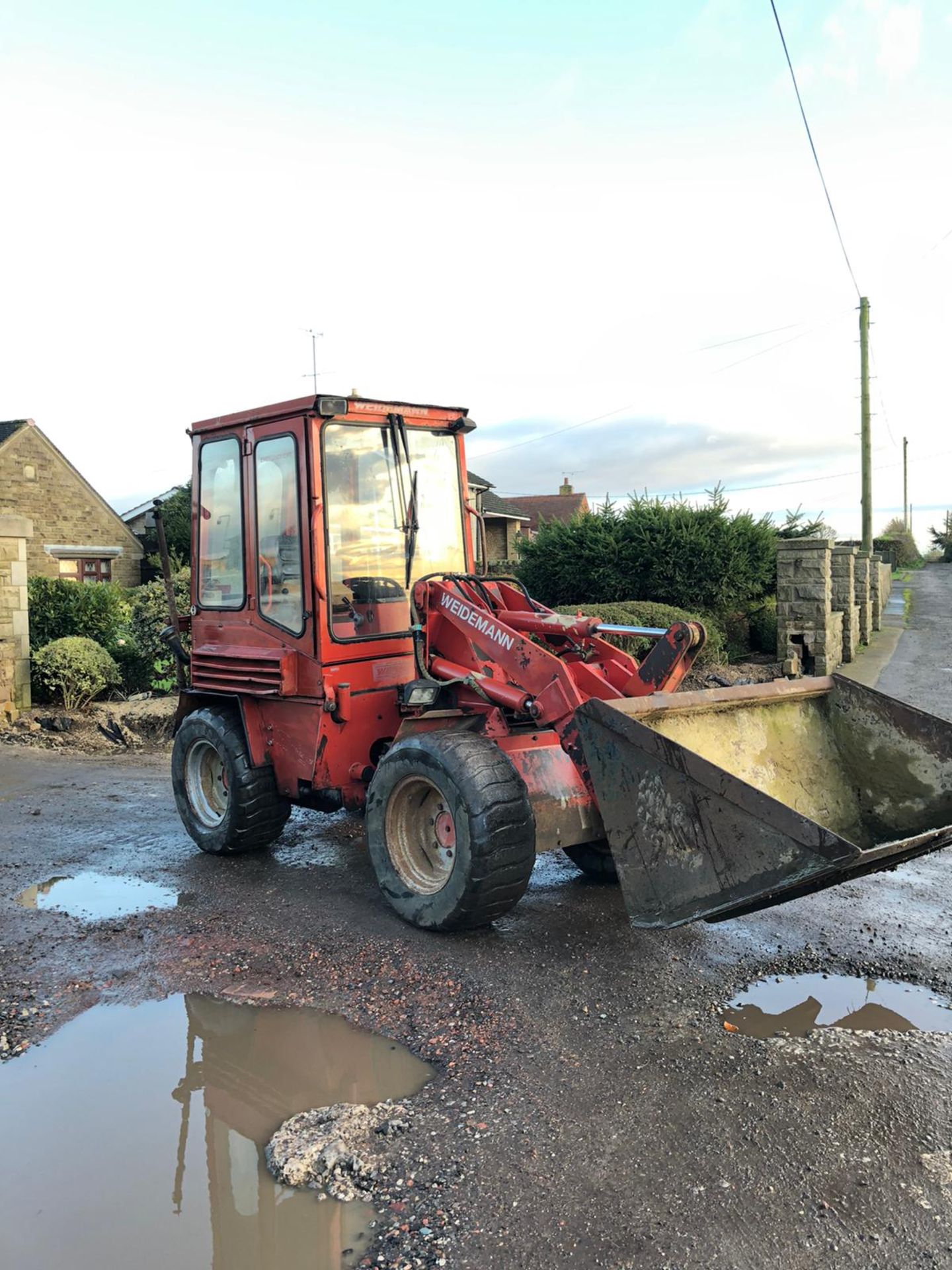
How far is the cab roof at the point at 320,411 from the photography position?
5594mm

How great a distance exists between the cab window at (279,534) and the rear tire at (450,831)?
129 centimetres

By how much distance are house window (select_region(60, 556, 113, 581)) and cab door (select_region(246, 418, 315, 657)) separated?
2943cm

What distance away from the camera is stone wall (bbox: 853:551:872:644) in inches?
634

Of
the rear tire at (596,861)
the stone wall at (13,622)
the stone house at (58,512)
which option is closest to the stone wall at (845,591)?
the rear tire at (596,861)

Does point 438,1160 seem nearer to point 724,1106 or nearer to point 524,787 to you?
point 724,1106

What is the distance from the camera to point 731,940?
16.0 feet

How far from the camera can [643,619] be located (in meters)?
13.0

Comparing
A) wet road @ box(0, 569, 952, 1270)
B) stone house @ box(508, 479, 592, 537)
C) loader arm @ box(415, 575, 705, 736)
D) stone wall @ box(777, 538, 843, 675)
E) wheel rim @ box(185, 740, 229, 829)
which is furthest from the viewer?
stone house @ box(508, 479, 592, 537)

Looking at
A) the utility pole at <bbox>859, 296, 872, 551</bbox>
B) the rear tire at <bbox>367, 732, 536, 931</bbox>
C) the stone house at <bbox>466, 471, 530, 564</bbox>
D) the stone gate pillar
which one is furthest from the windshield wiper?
the stone house at <bbox>466, 471, 530, 564</bbox>

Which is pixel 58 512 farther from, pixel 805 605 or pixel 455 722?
pixel 455 722

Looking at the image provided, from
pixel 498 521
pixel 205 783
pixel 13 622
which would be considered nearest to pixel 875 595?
pixel 13 622

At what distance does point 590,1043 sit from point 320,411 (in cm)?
359

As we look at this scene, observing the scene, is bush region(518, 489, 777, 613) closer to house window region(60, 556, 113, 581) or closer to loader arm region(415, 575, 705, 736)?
loader arm region(415, 575, 705, 736)

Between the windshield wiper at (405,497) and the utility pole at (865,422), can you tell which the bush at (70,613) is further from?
the utility pole at (865,422)
